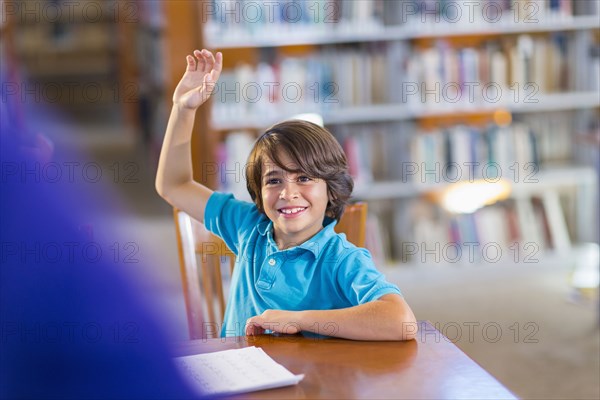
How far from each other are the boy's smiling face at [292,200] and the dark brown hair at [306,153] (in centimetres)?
1

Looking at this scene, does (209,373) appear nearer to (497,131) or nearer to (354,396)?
(354,396)

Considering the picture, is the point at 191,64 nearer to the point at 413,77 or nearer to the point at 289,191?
the point at 289,191

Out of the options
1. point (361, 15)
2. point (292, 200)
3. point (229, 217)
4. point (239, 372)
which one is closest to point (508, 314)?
point (361, 15)

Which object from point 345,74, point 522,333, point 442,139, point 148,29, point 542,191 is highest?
point 148,29

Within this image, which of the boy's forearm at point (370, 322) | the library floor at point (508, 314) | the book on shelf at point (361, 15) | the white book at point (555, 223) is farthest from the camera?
the white book at point (555, 223)

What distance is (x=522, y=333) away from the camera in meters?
3.20

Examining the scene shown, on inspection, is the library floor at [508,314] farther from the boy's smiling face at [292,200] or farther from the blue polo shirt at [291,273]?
the boy's smiling face at [292,200]

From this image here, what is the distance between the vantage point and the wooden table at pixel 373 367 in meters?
1.15

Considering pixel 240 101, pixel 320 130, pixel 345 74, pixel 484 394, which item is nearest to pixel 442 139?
pixel 345 74

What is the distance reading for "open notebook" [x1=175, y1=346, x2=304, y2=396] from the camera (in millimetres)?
1154

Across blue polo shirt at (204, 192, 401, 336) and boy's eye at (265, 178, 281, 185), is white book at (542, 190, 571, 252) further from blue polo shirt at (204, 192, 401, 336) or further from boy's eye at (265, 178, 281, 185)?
boy's eye at (265, 178, 281, 185)

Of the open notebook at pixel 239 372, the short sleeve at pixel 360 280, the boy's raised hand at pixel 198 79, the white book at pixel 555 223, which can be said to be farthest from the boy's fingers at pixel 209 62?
the white book at pixel 555 223

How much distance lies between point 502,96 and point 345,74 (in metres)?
0.70

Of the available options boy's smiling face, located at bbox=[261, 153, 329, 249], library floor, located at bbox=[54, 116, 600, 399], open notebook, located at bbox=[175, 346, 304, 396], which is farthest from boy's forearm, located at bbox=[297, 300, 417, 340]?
library floor, located at bbox=[54, 116, 600, 399]
